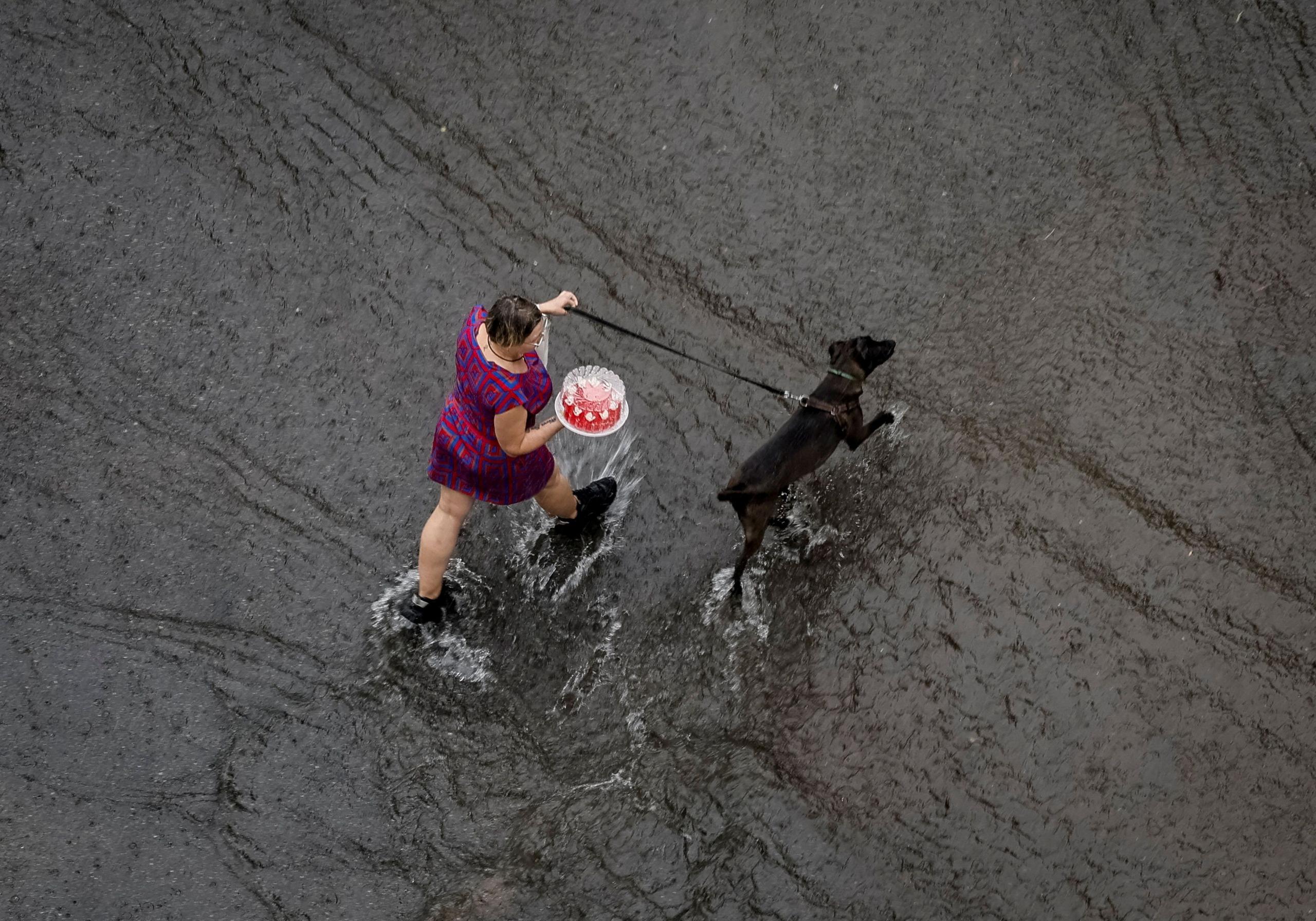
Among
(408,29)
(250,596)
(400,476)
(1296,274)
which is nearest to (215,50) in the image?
(408,29)

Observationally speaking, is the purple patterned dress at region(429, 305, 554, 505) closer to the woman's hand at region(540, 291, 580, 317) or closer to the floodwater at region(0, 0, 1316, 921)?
the woman's hand at region(540, 291, 580, 317)

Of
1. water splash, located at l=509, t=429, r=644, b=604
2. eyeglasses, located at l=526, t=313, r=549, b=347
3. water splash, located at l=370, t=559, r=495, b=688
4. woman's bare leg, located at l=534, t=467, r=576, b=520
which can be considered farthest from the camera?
water splash, located at l=509, t=429, r=644, b=604

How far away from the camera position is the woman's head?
3.17m

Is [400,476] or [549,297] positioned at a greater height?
[549,297]

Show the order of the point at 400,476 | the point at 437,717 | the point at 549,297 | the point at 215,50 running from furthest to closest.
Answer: the point at 215,50
the point at 549,297
the point at 400,476
the point at 437,717

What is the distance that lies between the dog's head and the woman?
46.6 inches

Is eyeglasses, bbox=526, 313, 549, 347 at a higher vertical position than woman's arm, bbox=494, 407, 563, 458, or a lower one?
higher

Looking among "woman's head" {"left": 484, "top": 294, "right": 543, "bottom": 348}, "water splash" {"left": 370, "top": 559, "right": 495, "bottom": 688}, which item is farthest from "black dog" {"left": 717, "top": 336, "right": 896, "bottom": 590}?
"water splash" {"left": 370, "top": 559, "right": 495, "bottom": 688}

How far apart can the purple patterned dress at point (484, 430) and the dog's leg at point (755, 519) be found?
0.81 meters

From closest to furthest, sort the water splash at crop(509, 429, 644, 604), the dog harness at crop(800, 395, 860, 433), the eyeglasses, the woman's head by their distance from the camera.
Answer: the woman's head, the eyeglasses, the dog harness at crop(800, 395, 860, 433), the water splash at crop(509, 429, 644, 604)

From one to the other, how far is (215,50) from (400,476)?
2704mm

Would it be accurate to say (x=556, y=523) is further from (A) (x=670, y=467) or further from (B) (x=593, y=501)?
(A) (x=670, y=467)

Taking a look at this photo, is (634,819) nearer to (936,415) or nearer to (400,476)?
(400,476)

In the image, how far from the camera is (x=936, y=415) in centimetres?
466
